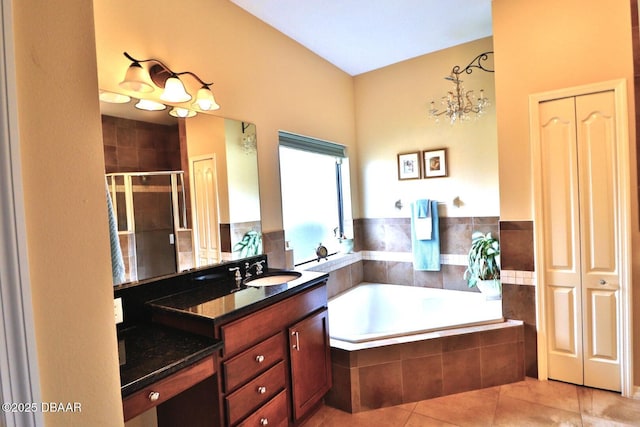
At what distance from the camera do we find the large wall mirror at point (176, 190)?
1751mm

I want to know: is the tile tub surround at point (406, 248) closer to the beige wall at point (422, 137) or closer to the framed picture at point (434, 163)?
the beige wall at point (422, 137)

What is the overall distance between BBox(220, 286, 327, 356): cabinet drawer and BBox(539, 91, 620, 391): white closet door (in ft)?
5.58

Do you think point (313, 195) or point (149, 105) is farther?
point (313, 195)

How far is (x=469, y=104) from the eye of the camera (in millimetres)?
2992

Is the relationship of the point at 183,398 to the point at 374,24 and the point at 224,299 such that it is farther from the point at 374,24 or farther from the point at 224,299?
the point at 374,24

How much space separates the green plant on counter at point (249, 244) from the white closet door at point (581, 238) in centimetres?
208

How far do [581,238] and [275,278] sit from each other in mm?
2131

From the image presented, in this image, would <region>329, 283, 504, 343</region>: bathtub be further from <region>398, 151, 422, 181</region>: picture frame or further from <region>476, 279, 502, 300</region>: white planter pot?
<region>398, 151, 422, 181</region>: picture frame

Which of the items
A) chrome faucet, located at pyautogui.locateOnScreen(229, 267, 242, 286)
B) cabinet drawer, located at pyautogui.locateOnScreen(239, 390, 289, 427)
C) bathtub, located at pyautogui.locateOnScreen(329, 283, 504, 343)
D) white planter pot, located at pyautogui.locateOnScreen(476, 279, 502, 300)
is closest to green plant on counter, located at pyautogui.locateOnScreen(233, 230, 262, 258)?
chrome faucet, located at pyautogui.locateOnScreen(229, 267, 242, 286)

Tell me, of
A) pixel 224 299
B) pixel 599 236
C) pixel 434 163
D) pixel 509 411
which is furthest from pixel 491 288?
pixel 224 299

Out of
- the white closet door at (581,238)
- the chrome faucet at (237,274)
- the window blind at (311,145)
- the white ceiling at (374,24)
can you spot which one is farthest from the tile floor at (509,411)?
the white ceiling at (374,24)

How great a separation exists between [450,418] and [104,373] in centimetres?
210

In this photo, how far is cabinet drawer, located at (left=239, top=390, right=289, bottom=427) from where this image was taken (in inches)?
64.9

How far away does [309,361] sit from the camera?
2041mm
